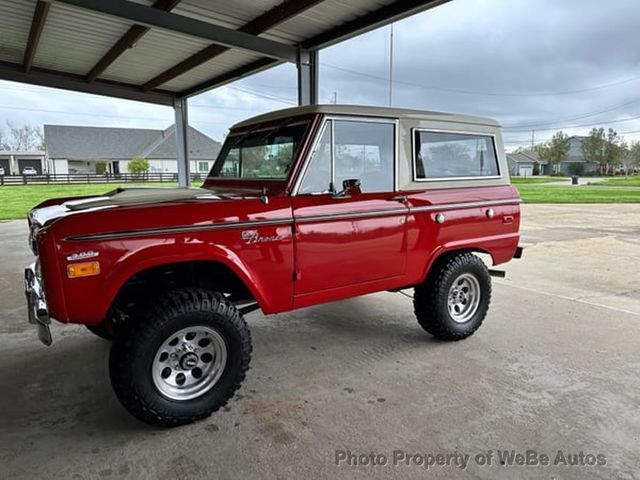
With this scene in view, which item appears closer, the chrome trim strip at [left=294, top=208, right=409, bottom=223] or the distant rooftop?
the chrome trim strip at [left=294, top=208, right=409, bottom=223]

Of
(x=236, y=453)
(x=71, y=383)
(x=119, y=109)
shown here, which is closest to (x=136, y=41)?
(x=71, y=383)

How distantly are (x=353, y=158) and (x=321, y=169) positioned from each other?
1.12 feet

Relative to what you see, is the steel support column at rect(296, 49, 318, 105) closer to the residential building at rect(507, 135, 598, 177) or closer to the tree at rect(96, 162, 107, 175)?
the tree at rect(96, 162, 107, 175)

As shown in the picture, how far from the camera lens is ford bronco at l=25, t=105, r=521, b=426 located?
243 cm

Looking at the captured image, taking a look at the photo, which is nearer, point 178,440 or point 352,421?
point 178,440

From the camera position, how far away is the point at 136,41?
7.72 m

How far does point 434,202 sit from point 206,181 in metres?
2.22

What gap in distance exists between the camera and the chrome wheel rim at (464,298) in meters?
4.01

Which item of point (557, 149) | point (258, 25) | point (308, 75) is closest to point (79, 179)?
point (308, 75)

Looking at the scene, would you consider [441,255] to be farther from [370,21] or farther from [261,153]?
[370,21]

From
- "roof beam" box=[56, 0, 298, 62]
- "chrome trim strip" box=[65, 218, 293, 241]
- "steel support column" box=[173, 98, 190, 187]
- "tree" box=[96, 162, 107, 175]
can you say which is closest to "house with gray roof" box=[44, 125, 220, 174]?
"tree" box=[96, 162, 107, 175]

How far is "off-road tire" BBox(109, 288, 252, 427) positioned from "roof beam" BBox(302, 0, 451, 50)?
15.9 feet

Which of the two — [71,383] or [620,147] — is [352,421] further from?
[620,147]

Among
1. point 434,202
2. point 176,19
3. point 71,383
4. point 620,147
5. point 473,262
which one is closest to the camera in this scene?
point 71,383
